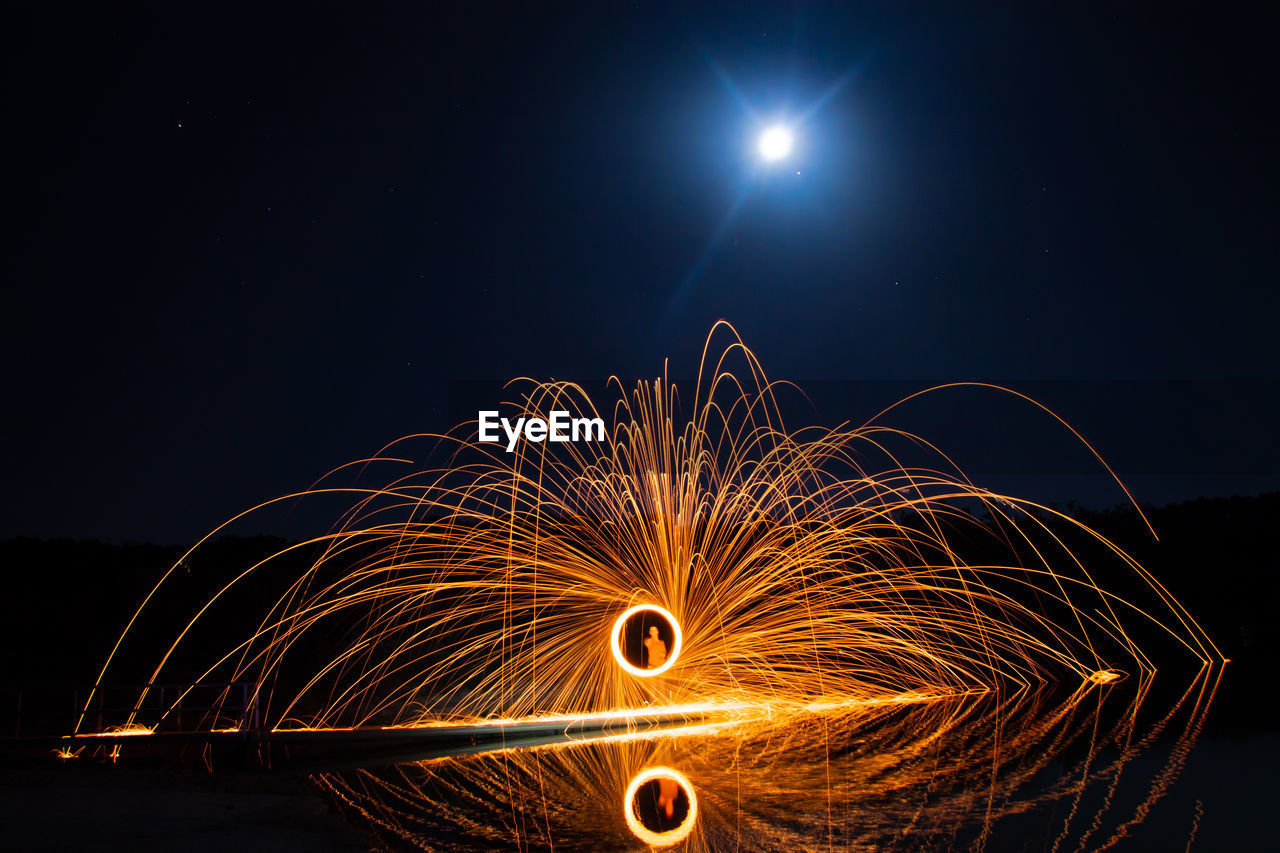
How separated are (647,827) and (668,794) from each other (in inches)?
44.5

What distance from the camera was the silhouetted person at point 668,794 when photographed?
704 cm

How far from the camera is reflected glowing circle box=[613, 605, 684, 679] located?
39.0 feet

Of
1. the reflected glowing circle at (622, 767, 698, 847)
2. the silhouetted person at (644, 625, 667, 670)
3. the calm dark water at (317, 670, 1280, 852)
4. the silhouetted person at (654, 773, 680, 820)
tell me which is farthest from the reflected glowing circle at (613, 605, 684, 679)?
the silhouetted person at (654, 773, 680, 820)

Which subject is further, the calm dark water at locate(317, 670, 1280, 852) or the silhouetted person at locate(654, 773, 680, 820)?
the silhouetted person at locate(654, 773, 680, 820)

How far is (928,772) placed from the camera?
848 cm

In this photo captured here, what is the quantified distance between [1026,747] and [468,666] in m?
12.2

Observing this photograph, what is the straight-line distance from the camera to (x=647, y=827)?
6.53 m

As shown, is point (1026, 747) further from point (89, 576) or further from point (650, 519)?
point (89, 576)

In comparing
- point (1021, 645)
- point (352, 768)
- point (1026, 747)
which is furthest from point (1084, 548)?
point (352, 768)

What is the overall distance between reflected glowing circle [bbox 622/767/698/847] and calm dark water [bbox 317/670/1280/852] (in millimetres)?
22

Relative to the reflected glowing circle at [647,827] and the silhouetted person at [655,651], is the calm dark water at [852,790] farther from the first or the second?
the silhouetted person at [655,651]

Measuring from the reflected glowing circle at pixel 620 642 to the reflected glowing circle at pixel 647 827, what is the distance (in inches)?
120

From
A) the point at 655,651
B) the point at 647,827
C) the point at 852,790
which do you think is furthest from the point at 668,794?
the point at 655,651

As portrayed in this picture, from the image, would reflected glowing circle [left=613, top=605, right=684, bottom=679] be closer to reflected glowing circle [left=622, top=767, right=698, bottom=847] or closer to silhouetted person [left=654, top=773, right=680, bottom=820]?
reflected glowing circle [left=622, top=767, right=698, bottom=847]
